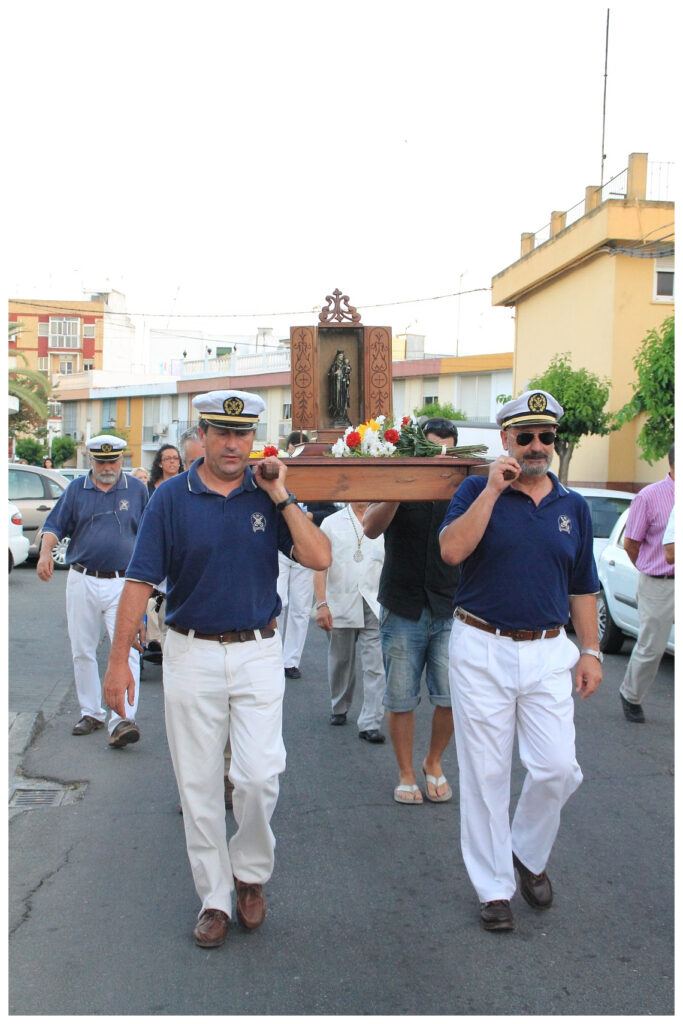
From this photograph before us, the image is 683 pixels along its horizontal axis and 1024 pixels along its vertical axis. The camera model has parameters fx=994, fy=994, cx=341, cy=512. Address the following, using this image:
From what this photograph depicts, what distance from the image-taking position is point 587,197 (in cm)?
2488

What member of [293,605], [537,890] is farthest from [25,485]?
[537,890]

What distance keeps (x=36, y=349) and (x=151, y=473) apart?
78.8m

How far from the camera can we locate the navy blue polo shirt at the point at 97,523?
7.05m

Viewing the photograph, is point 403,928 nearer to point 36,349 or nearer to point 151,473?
point 151,473

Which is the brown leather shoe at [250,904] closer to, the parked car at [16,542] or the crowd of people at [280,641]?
the crowd of people at [280,641]

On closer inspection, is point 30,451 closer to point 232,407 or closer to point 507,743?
point 232,407

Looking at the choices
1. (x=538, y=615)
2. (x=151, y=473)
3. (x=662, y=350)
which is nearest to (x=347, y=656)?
(x=151, y=473)

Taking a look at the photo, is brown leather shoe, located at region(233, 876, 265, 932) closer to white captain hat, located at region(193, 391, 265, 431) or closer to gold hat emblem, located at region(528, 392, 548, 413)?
white captain hat, located at region(193, 391, 265, 431)

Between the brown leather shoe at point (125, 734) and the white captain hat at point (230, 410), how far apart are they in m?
3.22

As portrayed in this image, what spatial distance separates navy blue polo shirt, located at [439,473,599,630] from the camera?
425 cm

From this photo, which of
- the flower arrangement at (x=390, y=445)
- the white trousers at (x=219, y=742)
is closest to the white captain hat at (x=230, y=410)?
the flower arrangement at (x=390, y=445)

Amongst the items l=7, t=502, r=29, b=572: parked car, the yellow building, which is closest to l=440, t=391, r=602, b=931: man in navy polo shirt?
l=7, t=502, r=29, b=572: parked car

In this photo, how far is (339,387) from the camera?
8586 mm

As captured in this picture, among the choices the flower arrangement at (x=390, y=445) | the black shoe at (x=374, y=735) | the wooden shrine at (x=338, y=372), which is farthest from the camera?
the wooden shrine at (x=338, y=372)
